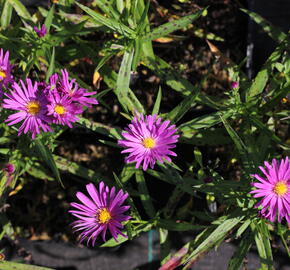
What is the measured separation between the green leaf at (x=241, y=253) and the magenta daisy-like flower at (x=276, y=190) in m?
0.23

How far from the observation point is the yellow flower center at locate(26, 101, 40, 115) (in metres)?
1.06

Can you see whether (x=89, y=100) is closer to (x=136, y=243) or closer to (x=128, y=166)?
(x=128, y=166)

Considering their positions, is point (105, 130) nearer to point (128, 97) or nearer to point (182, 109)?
point (128, 97)

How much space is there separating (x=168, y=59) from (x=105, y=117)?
1.23 ft

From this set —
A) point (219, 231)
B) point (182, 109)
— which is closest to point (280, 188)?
point (219, 231)

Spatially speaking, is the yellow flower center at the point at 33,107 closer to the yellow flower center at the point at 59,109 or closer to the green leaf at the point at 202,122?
the yellow flower center at the point at 59,109

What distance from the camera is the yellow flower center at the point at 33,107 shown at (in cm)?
106

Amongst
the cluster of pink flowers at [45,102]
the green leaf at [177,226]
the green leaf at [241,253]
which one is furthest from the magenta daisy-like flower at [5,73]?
the green leaf at [241,253]

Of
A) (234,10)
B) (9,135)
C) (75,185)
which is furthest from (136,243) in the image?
(234,10)

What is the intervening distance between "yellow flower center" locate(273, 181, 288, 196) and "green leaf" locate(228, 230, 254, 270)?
0.86 feet

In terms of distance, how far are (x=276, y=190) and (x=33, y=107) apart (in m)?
0.70

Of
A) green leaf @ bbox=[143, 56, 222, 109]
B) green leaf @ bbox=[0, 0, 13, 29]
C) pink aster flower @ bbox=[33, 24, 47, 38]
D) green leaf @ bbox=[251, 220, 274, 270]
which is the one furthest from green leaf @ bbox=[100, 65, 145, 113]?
green leaf @ bbox=[251, 220, 274, 270]

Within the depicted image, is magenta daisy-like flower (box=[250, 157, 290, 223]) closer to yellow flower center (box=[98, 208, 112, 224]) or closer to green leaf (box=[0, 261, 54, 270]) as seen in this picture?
yellow flower center (box=[98, 208, 112, 224])

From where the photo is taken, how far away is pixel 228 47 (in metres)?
1.61
